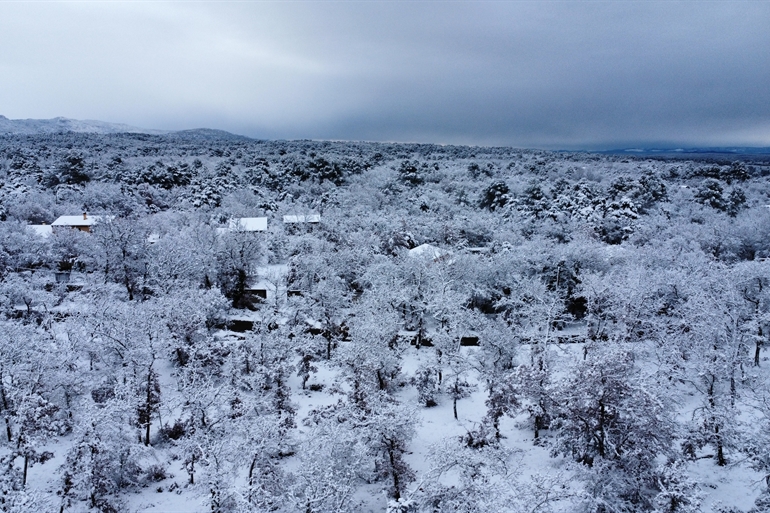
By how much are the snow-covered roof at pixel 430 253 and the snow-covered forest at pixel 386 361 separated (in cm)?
32

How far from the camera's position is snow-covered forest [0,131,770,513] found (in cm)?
1305

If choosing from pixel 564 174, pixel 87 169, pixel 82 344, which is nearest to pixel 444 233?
pixel 82 344

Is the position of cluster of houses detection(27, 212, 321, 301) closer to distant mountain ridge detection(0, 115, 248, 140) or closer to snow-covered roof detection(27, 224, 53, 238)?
snow-covered roof detection(27, 224, 53, 238)

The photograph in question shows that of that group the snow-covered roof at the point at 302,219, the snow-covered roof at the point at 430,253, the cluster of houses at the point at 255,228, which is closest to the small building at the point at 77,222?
the cluster of houses at the point at 255,228

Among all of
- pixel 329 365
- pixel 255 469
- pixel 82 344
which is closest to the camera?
pixel 255 469

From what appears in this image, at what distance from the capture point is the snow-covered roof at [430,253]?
113 feet

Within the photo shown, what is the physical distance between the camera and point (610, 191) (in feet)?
174

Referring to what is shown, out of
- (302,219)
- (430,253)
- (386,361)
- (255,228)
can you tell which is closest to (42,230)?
(255,228)

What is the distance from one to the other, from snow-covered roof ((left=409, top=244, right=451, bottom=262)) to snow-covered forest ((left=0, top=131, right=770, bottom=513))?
0.32 m

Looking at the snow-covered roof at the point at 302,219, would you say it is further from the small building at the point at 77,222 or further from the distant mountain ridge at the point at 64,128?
the distant mountain ridge at the point at 64,128

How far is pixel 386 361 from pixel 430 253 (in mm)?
14782

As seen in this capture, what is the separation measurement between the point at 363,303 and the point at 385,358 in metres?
6.71

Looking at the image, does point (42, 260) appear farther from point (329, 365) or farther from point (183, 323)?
point (329, 365)

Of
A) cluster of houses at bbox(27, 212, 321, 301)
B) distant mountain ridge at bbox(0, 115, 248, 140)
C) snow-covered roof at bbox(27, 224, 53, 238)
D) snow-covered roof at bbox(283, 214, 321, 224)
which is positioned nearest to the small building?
cluster of houses at bbox(27, 212, 321, 301)
